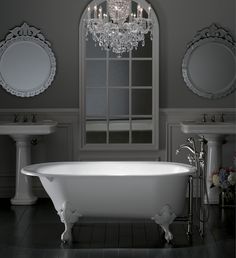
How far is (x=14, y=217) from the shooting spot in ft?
20.2

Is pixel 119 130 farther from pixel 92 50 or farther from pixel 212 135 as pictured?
pixel 212 135

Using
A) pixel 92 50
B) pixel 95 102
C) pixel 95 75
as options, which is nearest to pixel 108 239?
pixel 95 102

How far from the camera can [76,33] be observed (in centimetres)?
704

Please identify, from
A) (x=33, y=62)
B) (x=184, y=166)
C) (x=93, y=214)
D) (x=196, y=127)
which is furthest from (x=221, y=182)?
(x=33, y=62)

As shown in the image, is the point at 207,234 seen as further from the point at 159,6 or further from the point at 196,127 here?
the point at 159,6

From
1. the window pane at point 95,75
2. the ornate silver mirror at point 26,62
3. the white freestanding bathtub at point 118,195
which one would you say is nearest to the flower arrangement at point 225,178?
the white freestanding bathtub at point 118,195

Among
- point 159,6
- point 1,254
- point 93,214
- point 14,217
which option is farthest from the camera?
point 159,6

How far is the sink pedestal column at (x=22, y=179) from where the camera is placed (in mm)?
6789

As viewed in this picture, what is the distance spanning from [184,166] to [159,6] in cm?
217

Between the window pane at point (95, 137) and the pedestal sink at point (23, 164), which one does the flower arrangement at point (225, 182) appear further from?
the pedestal sink at point (23, 164)

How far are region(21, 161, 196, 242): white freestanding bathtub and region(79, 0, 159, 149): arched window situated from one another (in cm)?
188

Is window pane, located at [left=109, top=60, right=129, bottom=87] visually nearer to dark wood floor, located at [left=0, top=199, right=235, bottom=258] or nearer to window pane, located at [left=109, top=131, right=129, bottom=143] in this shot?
window pane, located at [left=109, top=131, right=129, bottom=143]

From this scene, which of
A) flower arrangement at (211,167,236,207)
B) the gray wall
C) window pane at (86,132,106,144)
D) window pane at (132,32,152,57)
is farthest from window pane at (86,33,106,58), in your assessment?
flower arrangement at (211,167,236,207)

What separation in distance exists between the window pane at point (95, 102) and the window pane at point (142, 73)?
1.19ft
